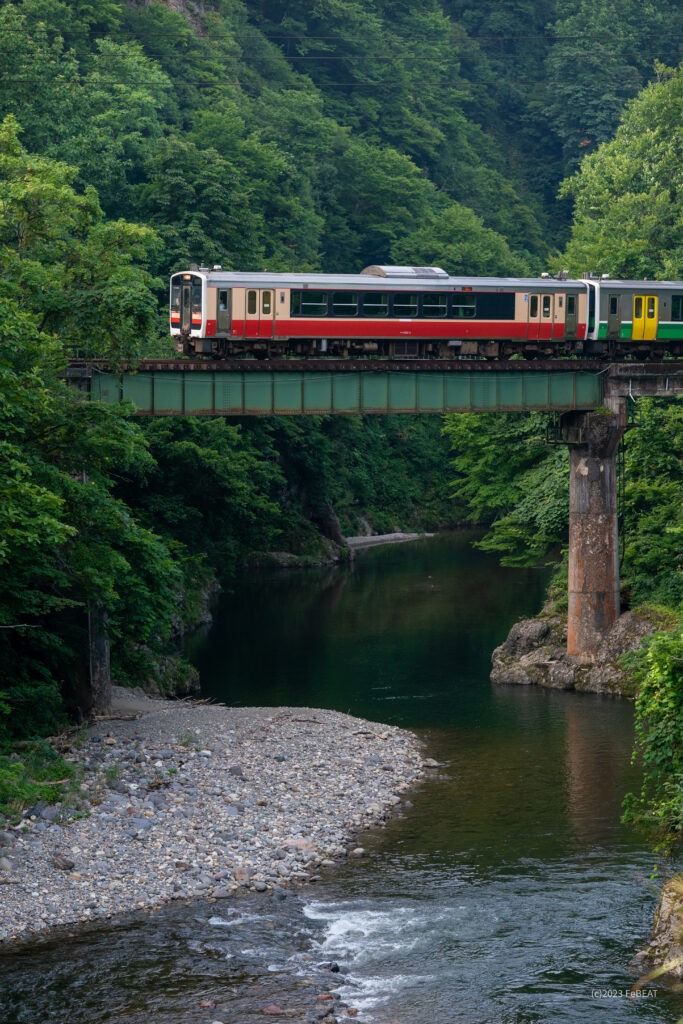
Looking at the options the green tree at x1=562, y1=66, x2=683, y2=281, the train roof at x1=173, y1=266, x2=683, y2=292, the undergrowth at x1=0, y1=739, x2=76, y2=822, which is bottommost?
the undergrowth at x1=0, y1=739, x2=76, y2=822

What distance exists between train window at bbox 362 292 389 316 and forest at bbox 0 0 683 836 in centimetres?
793

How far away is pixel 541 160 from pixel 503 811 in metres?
107

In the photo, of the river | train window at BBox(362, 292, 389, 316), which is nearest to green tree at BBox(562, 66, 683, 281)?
train window at BBox(362, 292, 389, 316)

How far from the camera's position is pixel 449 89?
117 metres

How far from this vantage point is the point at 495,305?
146 ft

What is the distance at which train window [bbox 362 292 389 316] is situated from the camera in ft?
143

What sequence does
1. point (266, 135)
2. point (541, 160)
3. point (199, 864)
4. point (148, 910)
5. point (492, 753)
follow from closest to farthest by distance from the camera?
point (148, 910) → point (199, 864) → point (492, 753) → point (266, 135) → point (541, 160)

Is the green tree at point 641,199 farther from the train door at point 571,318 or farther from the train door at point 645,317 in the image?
the train door at point 571,318

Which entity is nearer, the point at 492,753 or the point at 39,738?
the point at 39,738

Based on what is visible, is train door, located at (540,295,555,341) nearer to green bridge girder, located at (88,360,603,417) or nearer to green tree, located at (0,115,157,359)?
Answer: green bridge girder, located at (88,360,603,417)

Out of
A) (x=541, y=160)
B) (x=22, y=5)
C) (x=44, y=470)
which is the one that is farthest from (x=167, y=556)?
(x=541, y=160)

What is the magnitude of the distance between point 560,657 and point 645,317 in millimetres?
12865

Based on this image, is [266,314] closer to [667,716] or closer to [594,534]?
[594,534]

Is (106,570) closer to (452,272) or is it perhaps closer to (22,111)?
(22,111)
